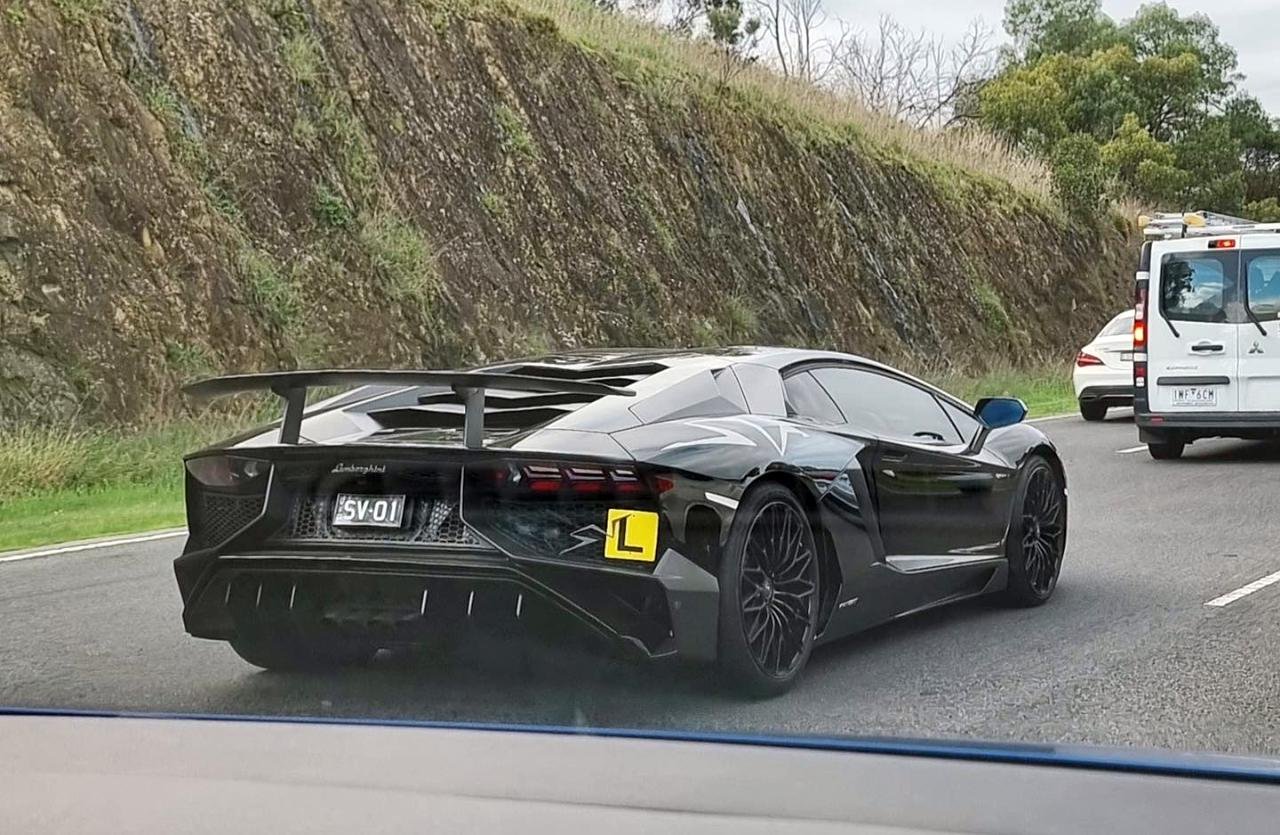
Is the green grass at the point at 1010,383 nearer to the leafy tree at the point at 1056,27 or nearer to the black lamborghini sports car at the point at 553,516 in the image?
the black lamborghini sports car at the point at 553,516

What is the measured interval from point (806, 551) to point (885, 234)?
799mm

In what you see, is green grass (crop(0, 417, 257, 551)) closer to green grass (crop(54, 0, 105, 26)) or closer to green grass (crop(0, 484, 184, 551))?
green grass (crop(0, 484, 184, 551))

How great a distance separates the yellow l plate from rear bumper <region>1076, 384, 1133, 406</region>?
1.76 m

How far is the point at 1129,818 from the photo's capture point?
1.46 metres

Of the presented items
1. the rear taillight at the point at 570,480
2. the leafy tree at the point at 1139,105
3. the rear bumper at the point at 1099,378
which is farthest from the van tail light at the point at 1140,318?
the rear taillight at the point at 570,480

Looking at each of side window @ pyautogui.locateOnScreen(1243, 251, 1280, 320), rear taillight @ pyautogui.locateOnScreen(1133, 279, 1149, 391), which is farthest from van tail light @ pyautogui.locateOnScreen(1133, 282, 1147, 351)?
side window @ pyautogui.locateOnScreen(1243, 251, 1280, 320)

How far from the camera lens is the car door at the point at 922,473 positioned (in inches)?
116

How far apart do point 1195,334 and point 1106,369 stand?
0.62 metres

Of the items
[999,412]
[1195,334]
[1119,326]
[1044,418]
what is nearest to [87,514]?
[999,412]

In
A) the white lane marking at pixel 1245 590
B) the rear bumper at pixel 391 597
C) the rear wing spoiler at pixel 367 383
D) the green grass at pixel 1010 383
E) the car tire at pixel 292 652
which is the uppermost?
the rear wing spoiler at pixel 367 383

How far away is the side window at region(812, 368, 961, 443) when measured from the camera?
3096mm

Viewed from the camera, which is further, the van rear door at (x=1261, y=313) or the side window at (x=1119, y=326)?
the side window at (x=1119, y=326)

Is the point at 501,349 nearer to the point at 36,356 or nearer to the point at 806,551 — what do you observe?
the point at 806,551

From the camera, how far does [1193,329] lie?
4066 mm
